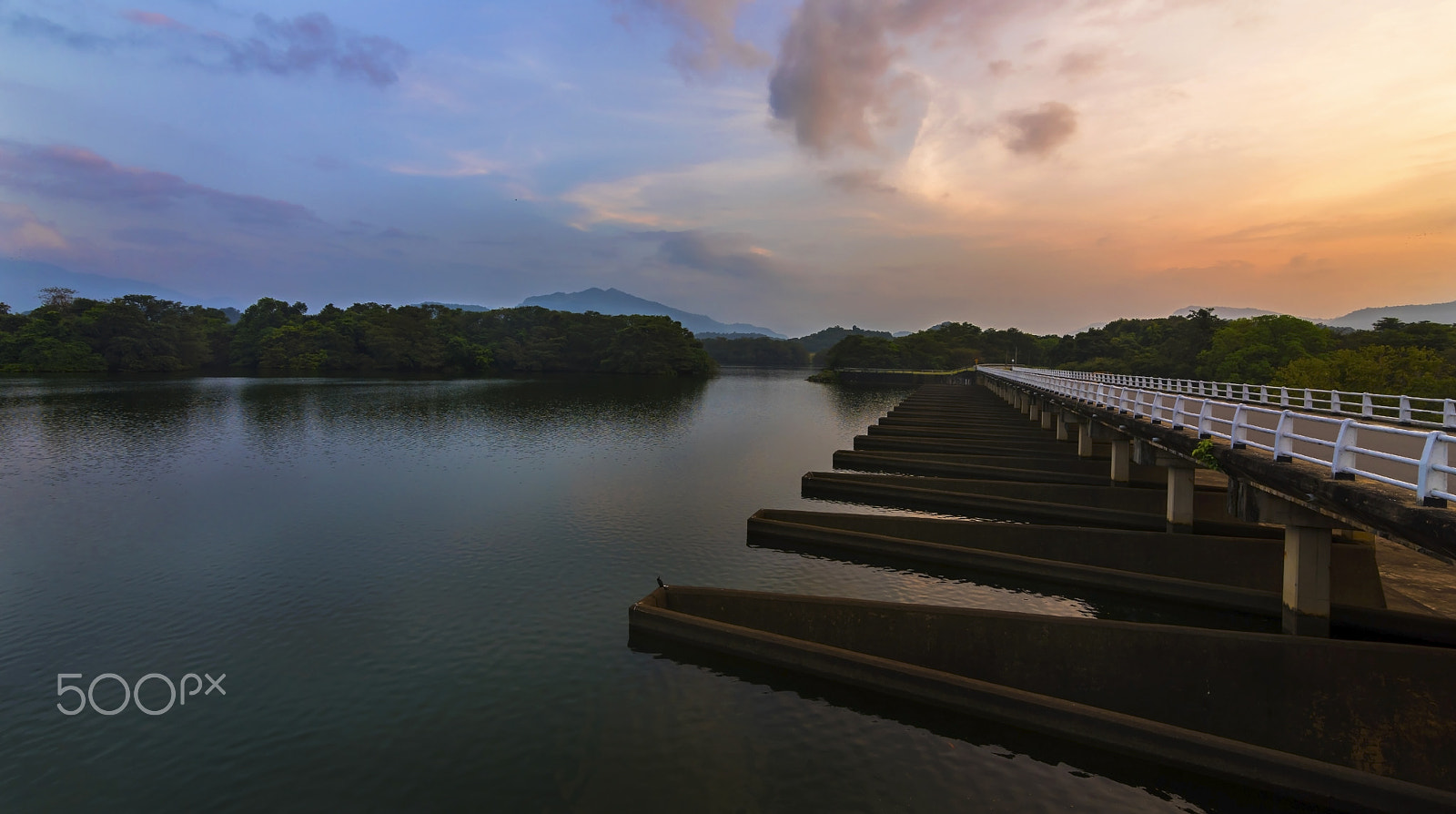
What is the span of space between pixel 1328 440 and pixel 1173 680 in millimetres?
12958

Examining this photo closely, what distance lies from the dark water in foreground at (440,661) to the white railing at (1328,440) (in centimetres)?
574

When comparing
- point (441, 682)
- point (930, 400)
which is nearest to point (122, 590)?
point (441, 682)

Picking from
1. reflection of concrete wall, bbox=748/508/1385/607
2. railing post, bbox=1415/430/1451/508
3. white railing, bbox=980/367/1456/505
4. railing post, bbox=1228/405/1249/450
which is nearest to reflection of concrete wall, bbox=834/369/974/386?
white railing, bbox=980/367/1456/505

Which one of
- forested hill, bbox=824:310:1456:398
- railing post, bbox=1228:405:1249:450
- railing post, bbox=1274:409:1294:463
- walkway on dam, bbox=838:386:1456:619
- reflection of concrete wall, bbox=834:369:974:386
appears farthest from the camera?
reflection of concrete wall, bbox=834:369:974:386

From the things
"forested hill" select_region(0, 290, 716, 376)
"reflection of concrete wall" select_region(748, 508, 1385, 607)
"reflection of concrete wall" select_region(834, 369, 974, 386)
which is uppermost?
"forested hill" select_region(0, 290, 716, 376)

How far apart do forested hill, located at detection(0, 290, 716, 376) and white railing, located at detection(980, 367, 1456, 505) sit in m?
157

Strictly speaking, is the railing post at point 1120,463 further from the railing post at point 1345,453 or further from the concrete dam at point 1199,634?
the railing post at point 1345,453

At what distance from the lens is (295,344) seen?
174 meters

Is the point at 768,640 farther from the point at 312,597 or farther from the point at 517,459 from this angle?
the point at 517,459

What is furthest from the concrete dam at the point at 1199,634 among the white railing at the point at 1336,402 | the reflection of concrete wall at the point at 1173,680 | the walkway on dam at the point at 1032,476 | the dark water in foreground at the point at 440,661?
the white railing at the point at 1336,402

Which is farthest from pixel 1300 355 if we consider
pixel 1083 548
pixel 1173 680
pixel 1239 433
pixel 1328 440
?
pixel 1173 680

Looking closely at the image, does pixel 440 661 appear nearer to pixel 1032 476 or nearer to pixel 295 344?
pixel 1032 476

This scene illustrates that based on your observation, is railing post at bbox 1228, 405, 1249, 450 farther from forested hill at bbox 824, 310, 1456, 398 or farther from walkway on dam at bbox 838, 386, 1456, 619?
forested hill at bbox 824, 310, 1456, 398

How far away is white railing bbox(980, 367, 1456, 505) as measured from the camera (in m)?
9.47
